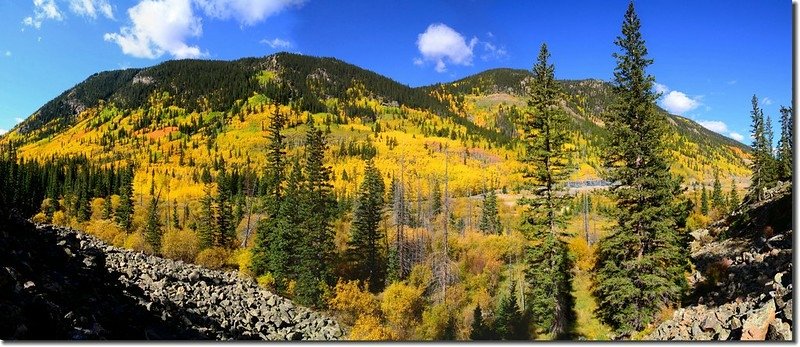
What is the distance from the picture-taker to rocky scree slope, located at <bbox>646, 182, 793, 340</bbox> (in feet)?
24.3

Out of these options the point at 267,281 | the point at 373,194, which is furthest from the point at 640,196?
the point at 373,194

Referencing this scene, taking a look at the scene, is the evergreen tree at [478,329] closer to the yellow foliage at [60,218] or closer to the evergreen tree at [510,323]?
the evergreen tree at [510,323]

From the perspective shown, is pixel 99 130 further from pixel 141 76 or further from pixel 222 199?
pixel 222 199

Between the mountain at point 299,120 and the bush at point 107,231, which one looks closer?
the bush at point 107,231

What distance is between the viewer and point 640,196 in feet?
44.3

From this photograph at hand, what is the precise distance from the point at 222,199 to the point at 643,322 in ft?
97.5

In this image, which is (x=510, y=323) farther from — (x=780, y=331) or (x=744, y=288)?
(x=780, y=331)

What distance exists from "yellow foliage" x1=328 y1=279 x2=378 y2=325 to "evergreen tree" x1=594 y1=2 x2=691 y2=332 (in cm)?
1137

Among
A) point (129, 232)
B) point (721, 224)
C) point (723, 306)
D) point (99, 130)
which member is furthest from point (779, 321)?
point (99, 130)

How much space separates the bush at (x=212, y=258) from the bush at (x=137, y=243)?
4.88 meters

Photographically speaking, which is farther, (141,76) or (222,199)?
(141,76)

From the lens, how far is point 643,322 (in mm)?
13336

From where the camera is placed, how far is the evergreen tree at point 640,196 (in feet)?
43.4

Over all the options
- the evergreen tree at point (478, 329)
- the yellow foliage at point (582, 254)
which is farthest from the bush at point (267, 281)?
the yellow foliage at point (582, 254)
